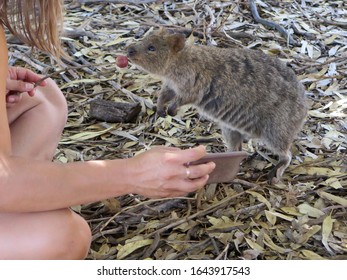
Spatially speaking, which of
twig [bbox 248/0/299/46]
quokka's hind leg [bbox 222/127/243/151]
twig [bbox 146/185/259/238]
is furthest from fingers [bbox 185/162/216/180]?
twig [bbox 248/0/299/46]

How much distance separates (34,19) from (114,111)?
1453 mm

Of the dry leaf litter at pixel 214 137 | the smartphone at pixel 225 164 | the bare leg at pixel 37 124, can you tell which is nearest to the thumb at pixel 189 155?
the smartphone at pixel 225 164

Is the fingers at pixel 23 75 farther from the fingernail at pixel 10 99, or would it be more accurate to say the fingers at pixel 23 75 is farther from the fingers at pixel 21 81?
the fingernail at pixel 10 99

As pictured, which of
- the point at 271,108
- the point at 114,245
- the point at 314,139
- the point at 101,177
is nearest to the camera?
the point at 101,177

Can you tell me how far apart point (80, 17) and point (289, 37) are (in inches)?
73.2

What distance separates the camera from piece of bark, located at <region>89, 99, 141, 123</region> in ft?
13.3

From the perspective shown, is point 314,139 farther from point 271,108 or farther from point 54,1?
point 54,1

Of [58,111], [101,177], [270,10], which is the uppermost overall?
[101,177]

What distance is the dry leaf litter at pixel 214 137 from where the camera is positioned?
293 cm

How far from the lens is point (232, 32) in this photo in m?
5.21

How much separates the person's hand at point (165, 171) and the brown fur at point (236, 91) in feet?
4.39

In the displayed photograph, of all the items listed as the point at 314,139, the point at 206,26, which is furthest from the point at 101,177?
the point at 206,26

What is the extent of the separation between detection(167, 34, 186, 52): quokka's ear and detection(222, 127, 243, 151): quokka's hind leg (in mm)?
607

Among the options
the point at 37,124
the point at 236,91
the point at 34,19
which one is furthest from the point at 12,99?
the point at 236,91
